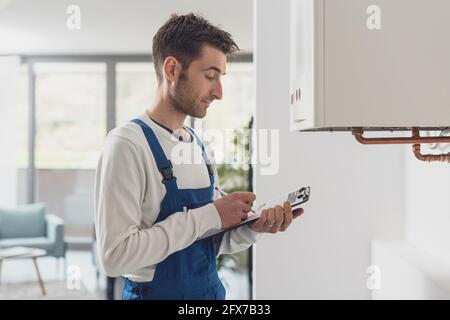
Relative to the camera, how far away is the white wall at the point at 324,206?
5.85ft

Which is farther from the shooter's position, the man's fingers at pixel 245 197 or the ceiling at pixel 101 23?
the ceiling at pixel 101 23

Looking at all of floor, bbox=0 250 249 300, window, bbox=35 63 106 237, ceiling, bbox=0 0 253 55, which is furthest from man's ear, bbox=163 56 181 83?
window, bbox=35 63 106 237

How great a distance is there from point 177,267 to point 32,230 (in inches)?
147

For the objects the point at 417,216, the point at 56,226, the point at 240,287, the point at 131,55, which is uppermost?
the point at 131,55

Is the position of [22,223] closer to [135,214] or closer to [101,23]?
[101,23]

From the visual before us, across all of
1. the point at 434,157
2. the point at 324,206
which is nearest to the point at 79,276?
the point at 324,206

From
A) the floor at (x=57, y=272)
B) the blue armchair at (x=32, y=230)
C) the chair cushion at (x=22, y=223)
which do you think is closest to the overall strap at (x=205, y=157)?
the floor at (x=57, y=272)

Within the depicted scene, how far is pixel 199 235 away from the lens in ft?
3.45

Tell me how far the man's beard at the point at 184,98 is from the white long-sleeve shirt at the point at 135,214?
0.08 meters

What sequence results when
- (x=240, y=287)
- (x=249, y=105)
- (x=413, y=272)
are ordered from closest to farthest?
(x=413, y=272) < (x=240, y=287) < (x=249, y=105)

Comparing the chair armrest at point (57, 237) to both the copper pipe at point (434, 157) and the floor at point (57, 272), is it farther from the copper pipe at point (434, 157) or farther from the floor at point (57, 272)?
the copper pipe at point (434, 157)

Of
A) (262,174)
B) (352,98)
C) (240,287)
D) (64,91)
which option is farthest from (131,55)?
(352,98)

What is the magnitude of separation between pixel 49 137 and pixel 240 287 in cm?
231
